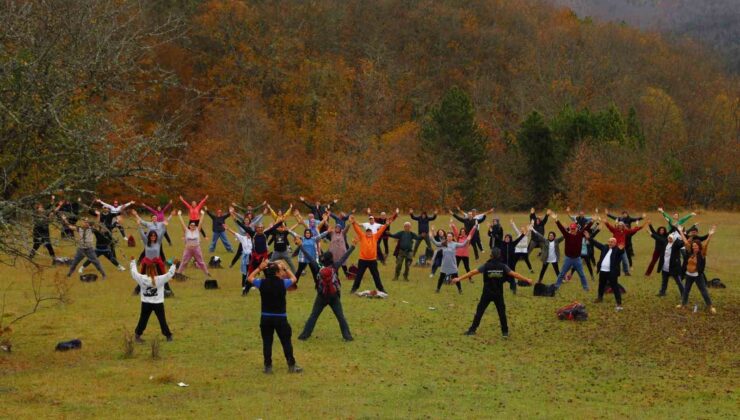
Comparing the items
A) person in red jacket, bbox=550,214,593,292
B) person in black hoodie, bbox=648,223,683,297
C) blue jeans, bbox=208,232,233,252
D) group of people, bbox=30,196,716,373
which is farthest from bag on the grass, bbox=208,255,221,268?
person in black hoodie, bbox=648,223,683,297

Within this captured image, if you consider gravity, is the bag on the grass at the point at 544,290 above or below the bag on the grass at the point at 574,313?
above

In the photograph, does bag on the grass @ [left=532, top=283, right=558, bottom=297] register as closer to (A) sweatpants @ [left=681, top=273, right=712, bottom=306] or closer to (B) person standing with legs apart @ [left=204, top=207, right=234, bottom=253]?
(A) sweatpants @ [left=681, top=273, right=712, bottom=306]

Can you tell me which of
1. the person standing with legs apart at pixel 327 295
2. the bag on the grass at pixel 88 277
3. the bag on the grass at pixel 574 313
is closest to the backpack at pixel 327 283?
the person standing with legs apart at pixel 327 295

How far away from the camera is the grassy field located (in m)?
12.7

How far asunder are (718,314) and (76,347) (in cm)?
1460

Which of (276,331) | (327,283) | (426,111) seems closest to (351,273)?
(327,283)

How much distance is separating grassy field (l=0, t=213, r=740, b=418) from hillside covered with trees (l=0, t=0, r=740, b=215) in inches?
1080

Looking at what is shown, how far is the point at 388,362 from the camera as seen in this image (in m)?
15.3

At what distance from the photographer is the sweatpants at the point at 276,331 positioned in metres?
14.0

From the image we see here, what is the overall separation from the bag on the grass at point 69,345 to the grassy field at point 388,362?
16 centimetres

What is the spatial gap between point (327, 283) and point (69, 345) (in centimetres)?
505

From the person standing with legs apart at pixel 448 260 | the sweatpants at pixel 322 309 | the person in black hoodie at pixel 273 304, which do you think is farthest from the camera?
the person standing with legs apart at pixel 448 260

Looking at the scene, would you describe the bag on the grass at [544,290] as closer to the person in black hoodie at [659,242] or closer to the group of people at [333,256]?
the group of people at [333,256]

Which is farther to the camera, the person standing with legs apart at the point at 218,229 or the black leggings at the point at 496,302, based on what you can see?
the person standing with legs apart at the point at 218,229
